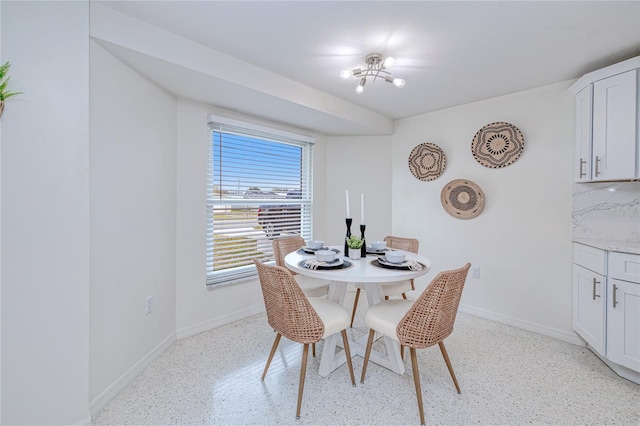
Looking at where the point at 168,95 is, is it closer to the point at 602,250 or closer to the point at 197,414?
the point at 197,414

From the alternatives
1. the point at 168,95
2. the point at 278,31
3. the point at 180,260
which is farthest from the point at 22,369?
the point at 278,31

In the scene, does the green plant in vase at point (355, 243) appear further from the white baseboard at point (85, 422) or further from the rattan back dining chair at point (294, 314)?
the white baseboard at point (85, 422)

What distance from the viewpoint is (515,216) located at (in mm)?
2752

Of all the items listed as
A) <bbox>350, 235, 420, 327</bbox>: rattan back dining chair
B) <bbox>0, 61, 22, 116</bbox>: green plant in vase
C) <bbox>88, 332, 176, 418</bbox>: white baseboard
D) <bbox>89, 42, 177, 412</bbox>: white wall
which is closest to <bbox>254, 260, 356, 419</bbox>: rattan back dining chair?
<bbox>350, 235, 420, 327</bbox>: rattan back dining chair

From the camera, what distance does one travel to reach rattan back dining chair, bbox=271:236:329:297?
237 cm

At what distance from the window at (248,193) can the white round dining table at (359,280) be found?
0.92m

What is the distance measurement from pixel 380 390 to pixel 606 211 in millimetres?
2341

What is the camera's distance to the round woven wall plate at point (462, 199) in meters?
2.95

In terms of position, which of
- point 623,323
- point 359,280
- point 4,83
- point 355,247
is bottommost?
point 623,323

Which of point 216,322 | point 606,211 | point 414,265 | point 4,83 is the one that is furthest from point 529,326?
point 4,83

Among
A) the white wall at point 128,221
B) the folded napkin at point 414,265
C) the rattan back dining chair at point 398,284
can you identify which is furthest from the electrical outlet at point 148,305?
the folded napkin at point 414,265

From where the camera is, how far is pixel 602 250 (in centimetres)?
197

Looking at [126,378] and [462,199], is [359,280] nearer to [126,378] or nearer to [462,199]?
[126,378]

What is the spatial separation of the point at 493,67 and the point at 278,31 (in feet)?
5.68
